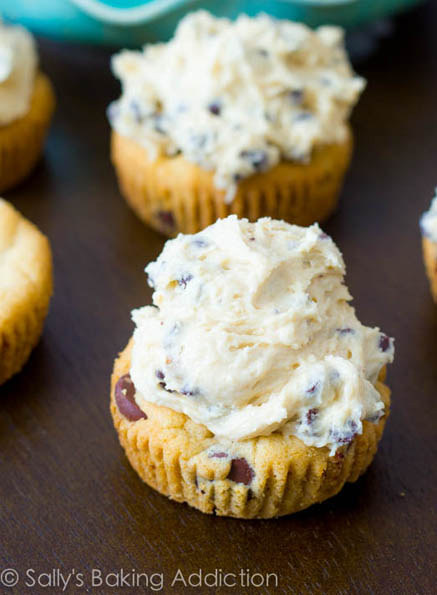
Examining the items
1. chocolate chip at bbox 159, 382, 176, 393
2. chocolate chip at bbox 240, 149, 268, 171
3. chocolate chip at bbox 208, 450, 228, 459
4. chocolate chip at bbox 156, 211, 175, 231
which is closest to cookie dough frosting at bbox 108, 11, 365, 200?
chocolate chip at bbox 240, 149, 268, 171

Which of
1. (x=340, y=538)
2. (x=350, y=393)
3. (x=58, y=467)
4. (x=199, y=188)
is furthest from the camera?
(x=199, y=188)

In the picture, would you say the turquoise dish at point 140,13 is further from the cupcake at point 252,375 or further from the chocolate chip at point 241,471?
the chocolate chip at point 241,471

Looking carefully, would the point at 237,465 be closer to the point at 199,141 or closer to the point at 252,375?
the point at 252,375

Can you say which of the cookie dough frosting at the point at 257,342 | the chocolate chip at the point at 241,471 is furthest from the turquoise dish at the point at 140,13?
the chocolate chip at the point at 241,471

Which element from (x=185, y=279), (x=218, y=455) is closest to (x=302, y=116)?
(x=185, y=279)

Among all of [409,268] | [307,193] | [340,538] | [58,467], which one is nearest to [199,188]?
[307,193]

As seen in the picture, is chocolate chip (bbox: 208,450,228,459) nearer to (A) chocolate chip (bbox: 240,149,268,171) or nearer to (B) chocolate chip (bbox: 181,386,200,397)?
(B) chocolate chip (bbox: 181,386,200,397)

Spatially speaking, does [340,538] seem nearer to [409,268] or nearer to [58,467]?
[58,467]
